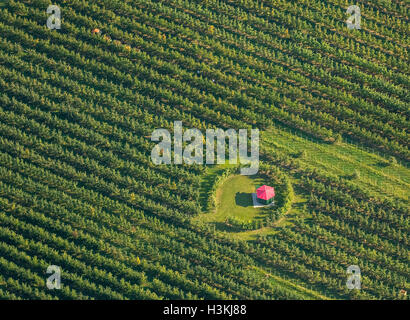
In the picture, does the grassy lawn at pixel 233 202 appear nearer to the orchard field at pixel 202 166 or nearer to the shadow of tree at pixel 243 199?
the shadow of tree at pixel 243 199

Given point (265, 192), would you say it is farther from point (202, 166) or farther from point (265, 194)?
point (202, 166)

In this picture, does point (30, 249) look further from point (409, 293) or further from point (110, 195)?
point (409, 293)

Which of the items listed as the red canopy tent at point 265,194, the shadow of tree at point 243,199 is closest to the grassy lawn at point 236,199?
the shadow of tree at point 243,199

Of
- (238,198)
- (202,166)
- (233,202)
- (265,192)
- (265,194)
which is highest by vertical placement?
(202,166)

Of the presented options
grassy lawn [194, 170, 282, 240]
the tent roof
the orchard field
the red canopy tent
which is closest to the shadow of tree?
grassy lawn [194, 170, 282, 240]

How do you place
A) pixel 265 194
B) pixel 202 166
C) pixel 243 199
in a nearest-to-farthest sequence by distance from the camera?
1. pixel 265 194
2. pixel 243 199
3. pixel 202 166

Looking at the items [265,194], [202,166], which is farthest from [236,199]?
[202,166]
